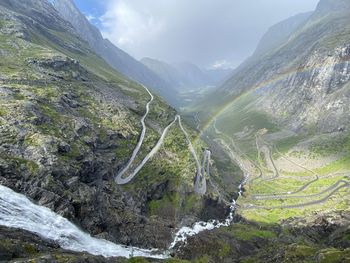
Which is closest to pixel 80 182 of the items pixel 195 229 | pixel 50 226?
pixel 50 226

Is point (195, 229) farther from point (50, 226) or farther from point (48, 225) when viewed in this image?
point (48, 225)

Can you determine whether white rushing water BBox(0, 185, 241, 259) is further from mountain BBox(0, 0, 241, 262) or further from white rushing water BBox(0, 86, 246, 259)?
mountain BBox(0, 0, 241, 262)

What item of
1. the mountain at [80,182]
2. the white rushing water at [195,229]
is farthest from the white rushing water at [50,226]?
the white rushing water at [195,229]

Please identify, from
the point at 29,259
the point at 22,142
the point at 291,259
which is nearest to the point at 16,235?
the point at 29,259

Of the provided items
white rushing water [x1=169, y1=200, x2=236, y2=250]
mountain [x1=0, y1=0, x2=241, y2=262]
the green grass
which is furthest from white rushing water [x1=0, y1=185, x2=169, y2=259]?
the green grass

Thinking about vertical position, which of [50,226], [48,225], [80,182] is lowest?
[50,226]

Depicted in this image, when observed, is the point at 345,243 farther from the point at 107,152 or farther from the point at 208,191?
the point at 107,152

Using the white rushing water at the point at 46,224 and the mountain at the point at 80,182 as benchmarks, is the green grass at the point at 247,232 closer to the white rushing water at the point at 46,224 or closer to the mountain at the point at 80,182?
the mountain at the point at 80,182

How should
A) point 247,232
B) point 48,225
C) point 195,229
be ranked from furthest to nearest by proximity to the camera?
point 195,229, point 247,232, point 48,225
